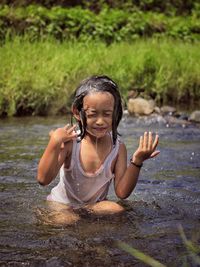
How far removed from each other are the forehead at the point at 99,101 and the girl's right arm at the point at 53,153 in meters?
0.21

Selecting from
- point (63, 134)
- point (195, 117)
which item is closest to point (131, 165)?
point (63, 134)

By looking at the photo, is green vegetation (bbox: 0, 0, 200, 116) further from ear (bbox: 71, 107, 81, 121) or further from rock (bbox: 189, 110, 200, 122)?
ear (bbox: 71, 107, 81, 121)

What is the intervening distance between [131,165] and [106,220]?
1.14 feet

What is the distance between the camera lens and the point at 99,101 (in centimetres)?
337

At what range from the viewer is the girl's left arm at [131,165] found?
3201 millimetres

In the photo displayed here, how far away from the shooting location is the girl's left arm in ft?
10.5

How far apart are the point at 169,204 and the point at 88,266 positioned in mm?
1415

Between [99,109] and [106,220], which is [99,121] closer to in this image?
[99,109]

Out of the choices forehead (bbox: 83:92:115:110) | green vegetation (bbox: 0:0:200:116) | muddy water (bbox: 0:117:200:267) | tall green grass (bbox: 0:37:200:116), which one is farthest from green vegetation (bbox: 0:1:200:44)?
forehead (bbox: 83:92:115:110)

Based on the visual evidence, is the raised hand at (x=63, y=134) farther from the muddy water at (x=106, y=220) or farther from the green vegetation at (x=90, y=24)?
the green vegetation at (x=90, y=24)

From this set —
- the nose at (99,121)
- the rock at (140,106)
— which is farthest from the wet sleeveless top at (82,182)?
the rock at (140,106)

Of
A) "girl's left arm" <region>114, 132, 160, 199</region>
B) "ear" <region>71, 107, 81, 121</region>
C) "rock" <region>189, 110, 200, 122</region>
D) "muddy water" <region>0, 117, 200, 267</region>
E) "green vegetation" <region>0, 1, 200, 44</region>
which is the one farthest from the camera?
"green vegetation" <region>0, 1, 200, 44</region>

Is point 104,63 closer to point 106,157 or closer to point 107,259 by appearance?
point 106,157

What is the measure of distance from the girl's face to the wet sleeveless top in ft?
0.84
